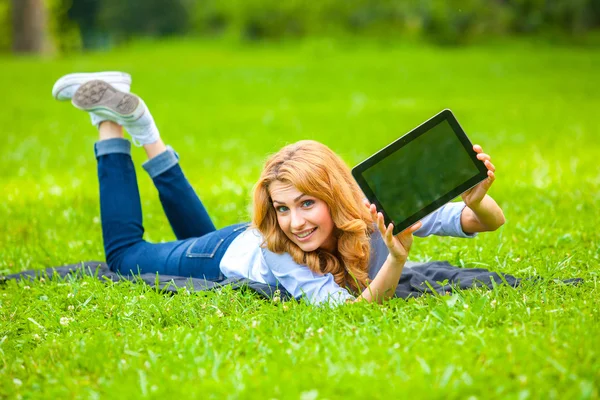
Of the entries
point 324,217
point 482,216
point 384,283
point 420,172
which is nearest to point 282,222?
point 324,217

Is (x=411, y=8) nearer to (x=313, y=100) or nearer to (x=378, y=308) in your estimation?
(x=313, y=100)

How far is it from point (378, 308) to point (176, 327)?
997 millimetres

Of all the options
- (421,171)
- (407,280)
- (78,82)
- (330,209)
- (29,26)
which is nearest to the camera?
(421,171)

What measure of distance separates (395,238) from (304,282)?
0.61 meters

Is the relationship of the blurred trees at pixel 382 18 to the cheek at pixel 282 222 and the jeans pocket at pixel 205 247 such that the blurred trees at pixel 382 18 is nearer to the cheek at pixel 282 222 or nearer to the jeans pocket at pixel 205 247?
the jeans pocket at pixel 205 247

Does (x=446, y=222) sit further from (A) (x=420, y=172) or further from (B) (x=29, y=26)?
(B) (x=29, y=26)

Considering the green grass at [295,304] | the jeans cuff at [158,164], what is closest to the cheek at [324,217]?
the green grass at [295,304]

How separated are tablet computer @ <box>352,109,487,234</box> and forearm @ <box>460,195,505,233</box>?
0.64ft

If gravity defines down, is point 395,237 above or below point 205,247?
above

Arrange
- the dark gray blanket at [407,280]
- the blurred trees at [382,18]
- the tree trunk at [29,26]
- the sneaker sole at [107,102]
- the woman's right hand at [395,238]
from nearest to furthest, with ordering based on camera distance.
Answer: the woman's right hand at [395,238] < the dark gray blanket at [407,280] < the sneaker sole at [107,102] < the tree trunk at [29,26] < the blurred trees at [382,18]

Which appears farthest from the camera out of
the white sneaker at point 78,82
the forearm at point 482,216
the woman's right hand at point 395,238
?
the white sneaker at point 78,82

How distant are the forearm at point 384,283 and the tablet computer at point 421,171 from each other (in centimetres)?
18

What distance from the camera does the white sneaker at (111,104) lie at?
4957mm

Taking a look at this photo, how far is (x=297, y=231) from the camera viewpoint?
12.7 feet
